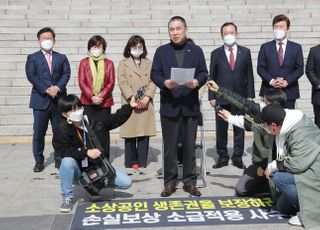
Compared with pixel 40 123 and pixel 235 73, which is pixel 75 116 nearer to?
pixel 40 123

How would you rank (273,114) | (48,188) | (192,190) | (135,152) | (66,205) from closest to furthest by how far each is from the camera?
(273,114) < (66,205) < (192,190) < (48,188) < (135,152)

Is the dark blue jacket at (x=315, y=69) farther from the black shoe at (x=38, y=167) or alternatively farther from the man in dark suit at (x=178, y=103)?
the black shoe at (x=38, y=167)

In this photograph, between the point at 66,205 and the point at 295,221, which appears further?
the point at 66,205

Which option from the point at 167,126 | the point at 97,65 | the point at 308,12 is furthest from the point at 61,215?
the point at 308,12

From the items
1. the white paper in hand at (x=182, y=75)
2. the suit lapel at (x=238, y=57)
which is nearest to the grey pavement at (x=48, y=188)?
the white paper in hand at (x=182, y=75)

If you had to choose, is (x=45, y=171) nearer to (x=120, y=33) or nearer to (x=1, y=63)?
(x=1, y=63)

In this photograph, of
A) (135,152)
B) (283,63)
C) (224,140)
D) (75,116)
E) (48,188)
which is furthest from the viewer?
(135,152)

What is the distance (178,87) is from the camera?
215 inches

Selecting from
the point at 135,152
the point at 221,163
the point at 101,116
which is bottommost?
the point at 221,163

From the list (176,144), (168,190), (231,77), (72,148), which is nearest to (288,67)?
(231,77)

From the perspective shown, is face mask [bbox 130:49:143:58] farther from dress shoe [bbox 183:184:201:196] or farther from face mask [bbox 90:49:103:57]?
dress shoe [bbox 183:184:201:196]

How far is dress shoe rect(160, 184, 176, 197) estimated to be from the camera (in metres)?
5.50

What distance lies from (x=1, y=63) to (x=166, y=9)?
5509 millimetres

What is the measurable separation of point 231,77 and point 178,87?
5.19 feet
